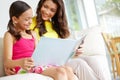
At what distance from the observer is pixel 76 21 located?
3.55m

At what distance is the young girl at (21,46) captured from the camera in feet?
4.71

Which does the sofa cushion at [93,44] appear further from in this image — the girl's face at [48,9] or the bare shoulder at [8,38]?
the bare shoulder at [8,38]

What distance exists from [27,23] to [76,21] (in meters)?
2.00

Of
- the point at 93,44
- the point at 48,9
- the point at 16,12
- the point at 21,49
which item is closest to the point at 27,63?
the point at 21,49

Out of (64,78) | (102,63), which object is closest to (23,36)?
(64,78)

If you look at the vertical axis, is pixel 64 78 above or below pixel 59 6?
below

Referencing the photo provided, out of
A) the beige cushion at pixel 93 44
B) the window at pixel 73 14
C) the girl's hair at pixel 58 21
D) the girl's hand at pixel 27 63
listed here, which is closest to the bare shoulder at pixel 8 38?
the girl's hand at pixel 27 63

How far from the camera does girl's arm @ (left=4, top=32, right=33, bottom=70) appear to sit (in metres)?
1.41

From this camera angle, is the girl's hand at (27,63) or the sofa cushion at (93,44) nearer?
the girl's hand at (27,63)

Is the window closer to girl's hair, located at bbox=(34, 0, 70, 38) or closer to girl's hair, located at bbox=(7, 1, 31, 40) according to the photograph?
girl's hair, located at bbox=(34, 0, 70, 38)

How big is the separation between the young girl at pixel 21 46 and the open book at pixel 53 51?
0.05 m

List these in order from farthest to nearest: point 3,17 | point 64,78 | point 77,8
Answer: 1. point 77,8
2. point 3,17
3. point 64,78

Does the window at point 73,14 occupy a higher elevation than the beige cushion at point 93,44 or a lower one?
higher

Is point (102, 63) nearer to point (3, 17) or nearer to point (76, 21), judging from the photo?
point (3, 17)
